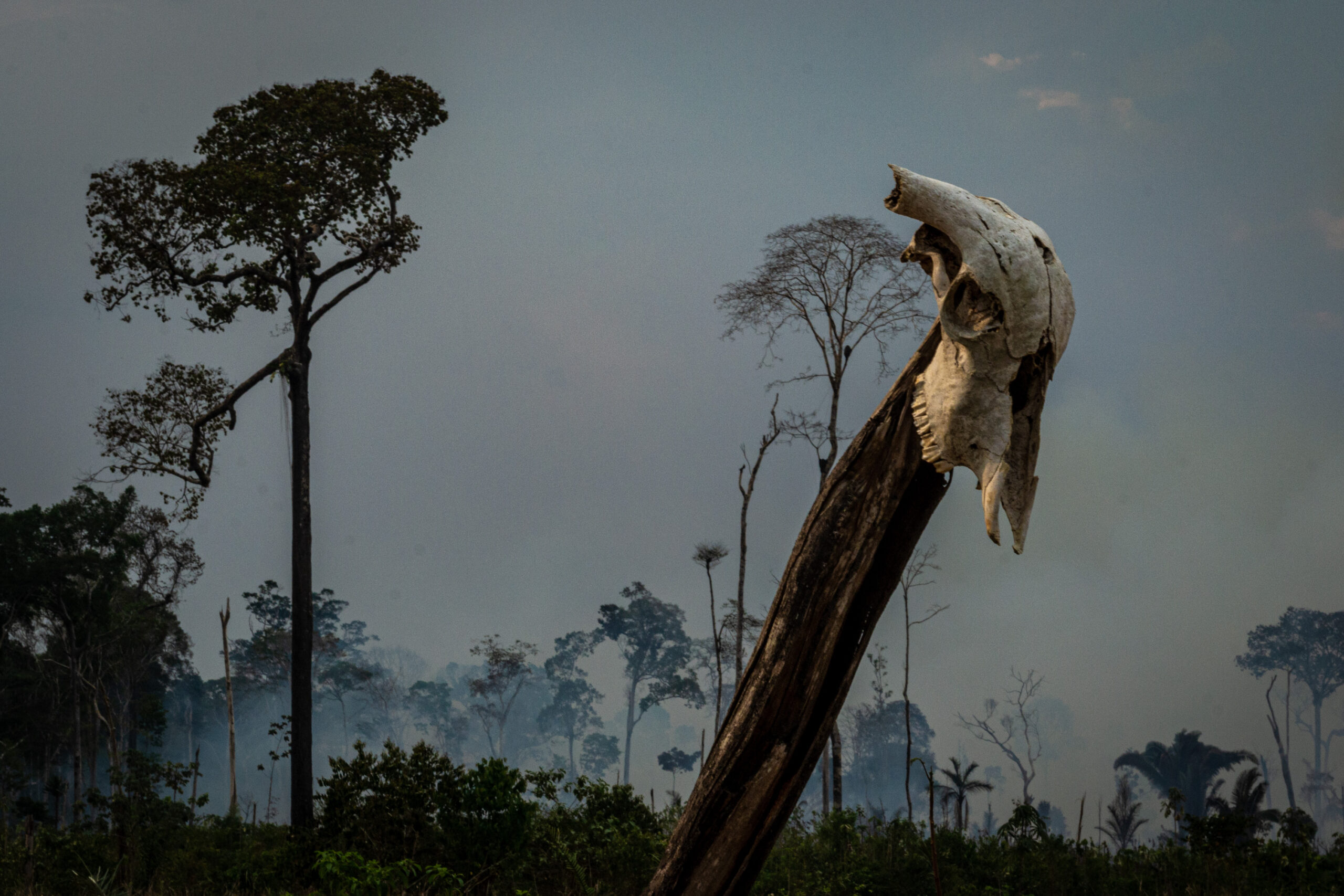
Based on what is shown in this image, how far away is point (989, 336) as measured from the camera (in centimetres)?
250

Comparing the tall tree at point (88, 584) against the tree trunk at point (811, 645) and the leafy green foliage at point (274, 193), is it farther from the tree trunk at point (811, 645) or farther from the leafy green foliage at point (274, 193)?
the tree trunk at point (811, 645)

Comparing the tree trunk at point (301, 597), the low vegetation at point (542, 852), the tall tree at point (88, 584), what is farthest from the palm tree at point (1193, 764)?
the tall tree at point (88, 584)

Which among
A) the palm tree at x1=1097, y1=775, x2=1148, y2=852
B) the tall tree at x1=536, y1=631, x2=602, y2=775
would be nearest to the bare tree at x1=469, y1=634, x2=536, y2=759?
the tall tree at x1=536, y1=631, x2=602, y2=775

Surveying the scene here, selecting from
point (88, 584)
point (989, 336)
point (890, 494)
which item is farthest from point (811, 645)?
point (88, 584)

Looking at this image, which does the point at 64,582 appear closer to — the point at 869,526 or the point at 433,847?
the point at 433,847

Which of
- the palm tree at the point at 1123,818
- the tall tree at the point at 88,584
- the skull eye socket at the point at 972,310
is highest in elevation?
the tall tree at the point at 88,584

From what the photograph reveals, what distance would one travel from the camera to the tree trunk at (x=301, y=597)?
9.84m

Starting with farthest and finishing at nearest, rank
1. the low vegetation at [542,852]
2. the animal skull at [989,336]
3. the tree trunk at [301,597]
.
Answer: the tree trunk at [301,597] < the low vegetation at [542,852] < the animal skull at [989,336]

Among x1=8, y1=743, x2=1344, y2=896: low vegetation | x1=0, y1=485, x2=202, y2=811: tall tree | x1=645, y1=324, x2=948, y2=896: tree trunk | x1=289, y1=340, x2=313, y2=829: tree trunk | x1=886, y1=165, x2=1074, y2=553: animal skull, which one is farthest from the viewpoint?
x1=0, y1=485, x2=202, y2=811: tall tree

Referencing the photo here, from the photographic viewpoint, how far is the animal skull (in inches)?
97.8

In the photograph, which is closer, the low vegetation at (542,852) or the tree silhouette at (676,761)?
the low vegetation at (542,852)

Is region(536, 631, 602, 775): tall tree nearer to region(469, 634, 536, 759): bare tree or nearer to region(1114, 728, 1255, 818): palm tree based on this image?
region(469, 634, 536, 759): bare tree

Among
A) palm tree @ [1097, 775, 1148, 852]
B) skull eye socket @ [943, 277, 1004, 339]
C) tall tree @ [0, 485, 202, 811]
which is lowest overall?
palm tree @ [1097, 775, 1148, 852]

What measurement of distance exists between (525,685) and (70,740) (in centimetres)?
1287
